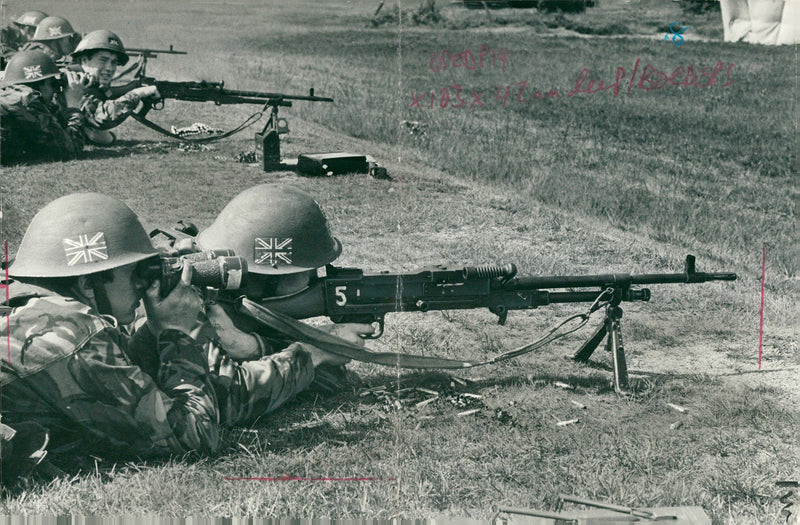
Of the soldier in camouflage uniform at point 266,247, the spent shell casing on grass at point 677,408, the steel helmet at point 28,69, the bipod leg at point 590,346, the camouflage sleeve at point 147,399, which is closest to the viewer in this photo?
the camouflage sleeve at point 147,399

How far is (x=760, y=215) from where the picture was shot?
39.5 ft

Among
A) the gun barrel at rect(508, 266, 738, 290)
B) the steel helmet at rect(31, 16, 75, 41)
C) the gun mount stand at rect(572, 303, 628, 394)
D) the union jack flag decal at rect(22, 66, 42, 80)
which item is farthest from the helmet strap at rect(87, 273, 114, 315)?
the steel helmet at rect(31, 16, 75, 41)

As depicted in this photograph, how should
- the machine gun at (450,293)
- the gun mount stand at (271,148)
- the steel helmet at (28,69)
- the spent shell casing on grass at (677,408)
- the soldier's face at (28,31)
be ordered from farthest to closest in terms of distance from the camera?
1. the soldier's face at (28,31)
2. the gun mount stand at (271,148)
3. the steel helmet at (28,69)
4. the spent shell casing on grass at (677,408)
5. the machine gun at (450,293)

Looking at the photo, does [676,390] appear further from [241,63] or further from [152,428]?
[241,63]

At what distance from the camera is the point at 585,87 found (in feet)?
62.3

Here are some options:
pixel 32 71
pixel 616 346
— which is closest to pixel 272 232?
pixel 616 346

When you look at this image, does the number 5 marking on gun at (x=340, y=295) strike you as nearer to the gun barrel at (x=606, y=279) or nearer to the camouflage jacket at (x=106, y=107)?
the gun barrel at (x=606, y=279)

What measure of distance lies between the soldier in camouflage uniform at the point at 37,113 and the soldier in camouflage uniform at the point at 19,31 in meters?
4.78

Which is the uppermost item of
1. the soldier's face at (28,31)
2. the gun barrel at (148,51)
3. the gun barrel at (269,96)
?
the soldier's face at (28,31)

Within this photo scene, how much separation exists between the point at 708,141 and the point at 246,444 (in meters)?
12.4

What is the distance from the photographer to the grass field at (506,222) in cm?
496

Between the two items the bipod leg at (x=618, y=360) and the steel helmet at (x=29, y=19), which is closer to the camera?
the bipod leg at (x=618, y=360)

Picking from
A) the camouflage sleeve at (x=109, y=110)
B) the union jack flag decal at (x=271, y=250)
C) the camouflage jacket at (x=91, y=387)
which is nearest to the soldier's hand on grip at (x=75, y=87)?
the camouflage sleeve at (x=109, y=110)

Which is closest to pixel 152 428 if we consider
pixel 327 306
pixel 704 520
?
pixel 327 306
